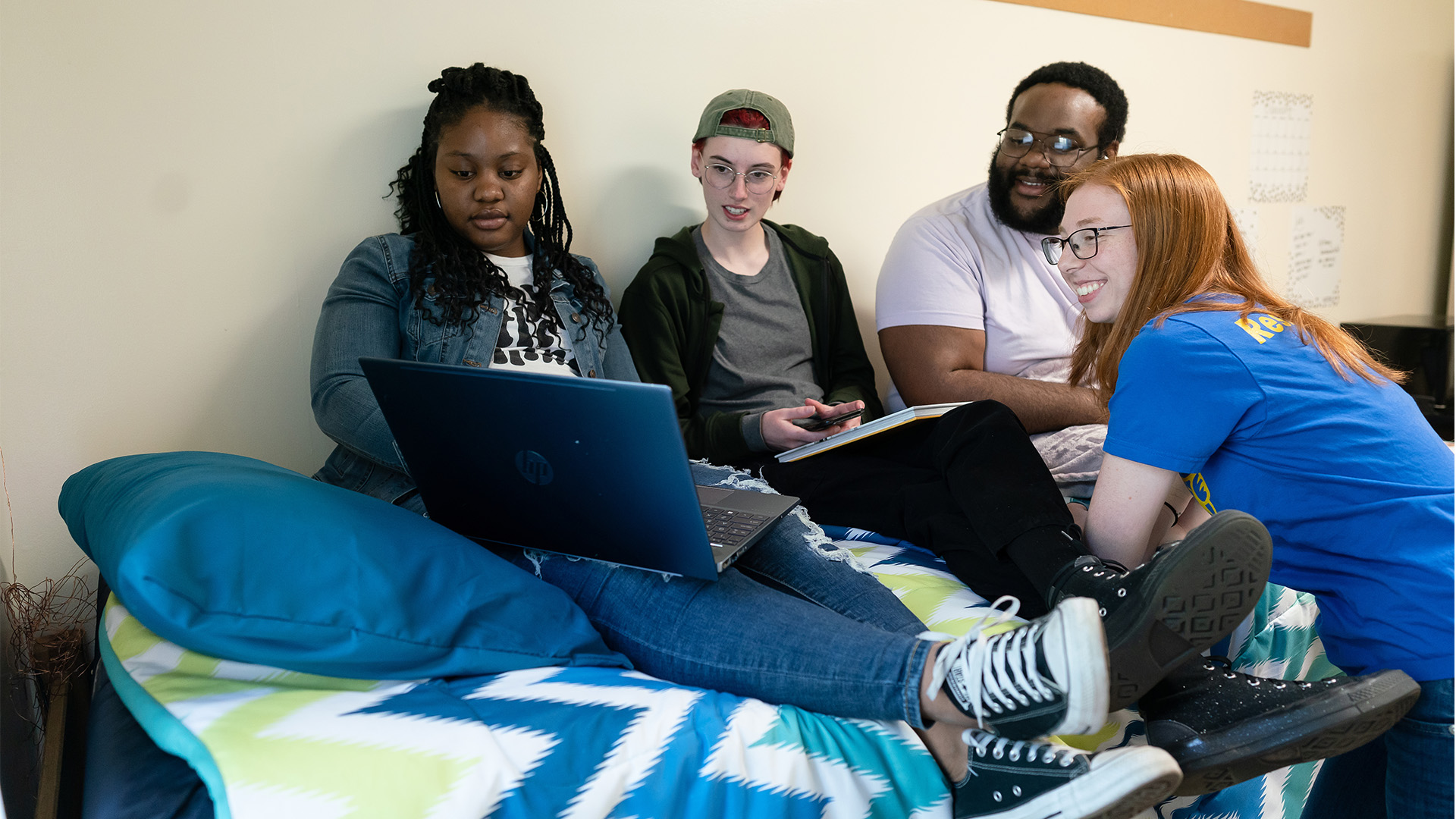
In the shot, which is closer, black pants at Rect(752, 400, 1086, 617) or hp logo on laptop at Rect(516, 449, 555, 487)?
hp logo on laptop at Rect(516, 449, 555, 487)

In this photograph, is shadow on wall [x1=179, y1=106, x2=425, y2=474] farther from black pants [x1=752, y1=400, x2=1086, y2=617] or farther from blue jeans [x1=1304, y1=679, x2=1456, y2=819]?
blue jeans [x1=1304, y1=679, x2=1456, y2=819]

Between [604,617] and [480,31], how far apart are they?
1270mm

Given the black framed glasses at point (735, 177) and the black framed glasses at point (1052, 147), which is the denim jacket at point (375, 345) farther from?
the black framed glasses at point (1052, 147)

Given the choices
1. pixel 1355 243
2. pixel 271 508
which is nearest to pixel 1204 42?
pixel 1355 243

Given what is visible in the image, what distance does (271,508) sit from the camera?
3.30ft

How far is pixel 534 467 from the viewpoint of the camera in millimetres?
1074

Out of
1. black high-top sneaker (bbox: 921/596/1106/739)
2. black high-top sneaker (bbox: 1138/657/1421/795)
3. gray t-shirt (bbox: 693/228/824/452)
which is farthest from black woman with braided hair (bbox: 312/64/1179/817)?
gray t-shirt (bbox: 693/228/824/452)

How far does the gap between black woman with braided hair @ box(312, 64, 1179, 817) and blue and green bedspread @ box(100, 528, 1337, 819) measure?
0.05 meters

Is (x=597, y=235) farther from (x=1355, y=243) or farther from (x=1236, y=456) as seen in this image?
(x=1355, y=243)

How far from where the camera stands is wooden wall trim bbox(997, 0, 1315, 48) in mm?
2623

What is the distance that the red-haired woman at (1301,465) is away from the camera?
3.35ft

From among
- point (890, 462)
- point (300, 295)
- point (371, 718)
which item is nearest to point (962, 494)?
point (890, 462)

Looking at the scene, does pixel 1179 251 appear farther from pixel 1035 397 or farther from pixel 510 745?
pixel 510 745

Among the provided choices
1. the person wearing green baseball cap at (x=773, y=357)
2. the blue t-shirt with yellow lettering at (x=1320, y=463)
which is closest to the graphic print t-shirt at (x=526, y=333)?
the person wearing green baseball cap at (x=773, y=357)
